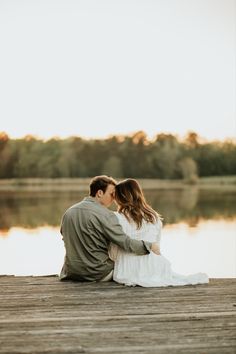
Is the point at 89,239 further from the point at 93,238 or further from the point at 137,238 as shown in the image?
the point at 137,238

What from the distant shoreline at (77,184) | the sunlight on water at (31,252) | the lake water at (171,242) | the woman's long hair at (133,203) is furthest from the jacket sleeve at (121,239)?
the distant shoreline at (77,184)

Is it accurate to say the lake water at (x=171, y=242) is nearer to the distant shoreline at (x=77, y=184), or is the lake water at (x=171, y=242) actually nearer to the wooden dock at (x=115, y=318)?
the wooden dock at (x=115, y=318)

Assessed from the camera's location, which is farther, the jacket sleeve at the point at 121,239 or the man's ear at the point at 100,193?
the man's ear at the point at 100,193

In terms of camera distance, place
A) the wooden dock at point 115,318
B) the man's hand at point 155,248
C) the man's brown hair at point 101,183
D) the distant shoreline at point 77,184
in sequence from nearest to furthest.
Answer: the wooden dock at point 115,318, the man's hand at point 155,248, the man's brown hair at point 101,183, the distant shoreline at point 77,184

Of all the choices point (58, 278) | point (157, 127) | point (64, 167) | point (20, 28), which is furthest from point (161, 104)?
point (58, 278)

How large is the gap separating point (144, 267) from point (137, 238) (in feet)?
0.80

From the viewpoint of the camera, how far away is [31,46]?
133ft

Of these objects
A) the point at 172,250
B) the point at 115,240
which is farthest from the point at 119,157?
the point at 115,240

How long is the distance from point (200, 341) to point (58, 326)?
861mm

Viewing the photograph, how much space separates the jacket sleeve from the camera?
5.26 metres

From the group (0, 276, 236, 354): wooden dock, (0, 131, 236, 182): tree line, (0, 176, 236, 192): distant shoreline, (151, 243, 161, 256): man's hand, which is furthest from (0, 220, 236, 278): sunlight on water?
(0, 176, 236, 192): distant shoreline

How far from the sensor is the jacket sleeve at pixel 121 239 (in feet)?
17.3

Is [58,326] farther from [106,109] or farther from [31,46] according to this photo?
[106,109]

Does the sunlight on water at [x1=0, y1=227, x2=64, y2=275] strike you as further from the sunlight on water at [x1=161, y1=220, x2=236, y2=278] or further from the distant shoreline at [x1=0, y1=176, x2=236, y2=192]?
the distant shoreline at [x1=0, y1=176, x2=236, y2=192]
